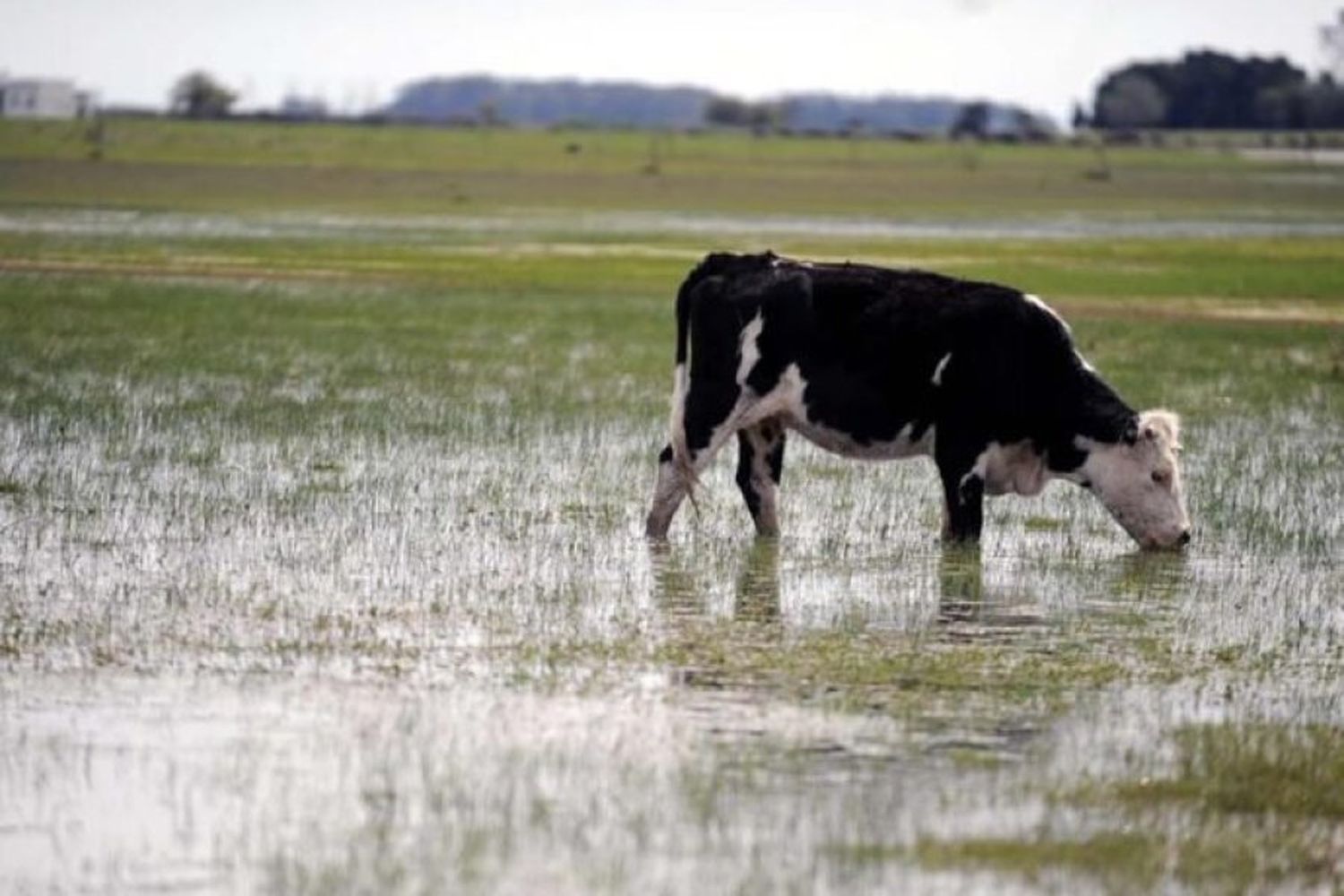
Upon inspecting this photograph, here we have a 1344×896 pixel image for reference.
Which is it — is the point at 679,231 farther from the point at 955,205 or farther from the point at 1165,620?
the point at 1165,620

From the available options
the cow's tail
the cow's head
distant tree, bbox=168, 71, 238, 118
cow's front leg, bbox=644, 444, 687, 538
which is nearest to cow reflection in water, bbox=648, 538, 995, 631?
cow's front leg, bbox=644, 444, 687, 538

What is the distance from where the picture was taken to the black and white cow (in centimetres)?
1772

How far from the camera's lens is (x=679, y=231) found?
2366 inches

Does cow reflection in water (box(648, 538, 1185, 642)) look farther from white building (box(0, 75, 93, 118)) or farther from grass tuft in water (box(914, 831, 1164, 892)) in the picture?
white building (box(0, 75, 93, 118))

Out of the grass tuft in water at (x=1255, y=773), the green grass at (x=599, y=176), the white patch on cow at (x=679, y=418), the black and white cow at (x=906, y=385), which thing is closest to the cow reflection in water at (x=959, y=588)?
the black and white cow at (x=906, y=385)

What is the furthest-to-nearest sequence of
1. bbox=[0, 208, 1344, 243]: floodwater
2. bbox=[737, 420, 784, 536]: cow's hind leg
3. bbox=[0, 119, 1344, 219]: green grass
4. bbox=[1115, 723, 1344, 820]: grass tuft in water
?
bbox=[0, 119, 1344, 219]: green grass → bbox=[0, 208, 1344, 243]: floodwater → bbox=[737, 420, 784, 536]: cow's hind leg → bbox=[1115, 723, 1344, 820]: grass tuft in water

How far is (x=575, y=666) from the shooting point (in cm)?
1377

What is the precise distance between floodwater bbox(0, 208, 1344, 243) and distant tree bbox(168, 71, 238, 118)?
96.3 m

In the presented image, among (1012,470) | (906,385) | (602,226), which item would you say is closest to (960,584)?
(906,385)

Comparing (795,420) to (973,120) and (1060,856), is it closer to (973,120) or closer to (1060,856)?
(1060,856)

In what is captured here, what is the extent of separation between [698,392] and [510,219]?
47449mm

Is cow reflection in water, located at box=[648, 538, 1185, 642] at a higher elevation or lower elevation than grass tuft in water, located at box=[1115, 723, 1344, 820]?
lower

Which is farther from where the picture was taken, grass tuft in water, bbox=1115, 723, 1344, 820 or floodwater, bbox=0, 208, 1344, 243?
floodwater, bbox=0, 208, 1344, 243

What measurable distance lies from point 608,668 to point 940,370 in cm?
459
